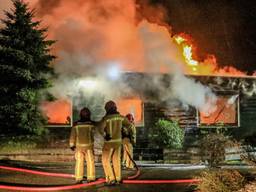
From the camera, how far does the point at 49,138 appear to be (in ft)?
65.8

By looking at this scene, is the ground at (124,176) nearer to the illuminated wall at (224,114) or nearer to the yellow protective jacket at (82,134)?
the yellow protective jacket at (82,134)

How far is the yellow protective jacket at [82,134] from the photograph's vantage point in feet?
33.0

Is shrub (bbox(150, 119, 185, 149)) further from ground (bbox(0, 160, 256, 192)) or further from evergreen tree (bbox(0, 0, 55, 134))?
ground (bbox(0, 160, 256, 192))

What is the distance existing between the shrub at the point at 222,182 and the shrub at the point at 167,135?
1176 centimetres

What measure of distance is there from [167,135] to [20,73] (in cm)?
647

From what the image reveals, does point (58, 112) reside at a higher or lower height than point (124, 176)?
higher

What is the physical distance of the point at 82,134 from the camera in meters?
10.1

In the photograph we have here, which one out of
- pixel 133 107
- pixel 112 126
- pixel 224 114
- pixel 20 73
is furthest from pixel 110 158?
pixel 224 114

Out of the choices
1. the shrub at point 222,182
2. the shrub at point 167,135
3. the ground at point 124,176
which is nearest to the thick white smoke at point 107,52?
the shrub at point 167,135

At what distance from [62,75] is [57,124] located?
2132 mm

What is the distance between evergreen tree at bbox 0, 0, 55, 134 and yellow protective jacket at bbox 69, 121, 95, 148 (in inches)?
359

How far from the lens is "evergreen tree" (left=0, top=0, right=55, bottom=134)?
18750 mm

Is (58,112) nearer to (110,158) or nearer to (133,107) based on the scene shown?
(133,107)

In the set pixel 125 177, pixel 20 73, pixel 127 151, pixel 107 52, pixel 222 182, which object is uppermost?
pixel 107 52
